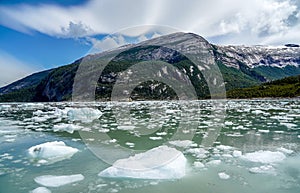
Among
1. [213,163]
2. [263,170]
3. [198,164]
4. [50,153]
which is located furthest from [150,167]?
[50,153]

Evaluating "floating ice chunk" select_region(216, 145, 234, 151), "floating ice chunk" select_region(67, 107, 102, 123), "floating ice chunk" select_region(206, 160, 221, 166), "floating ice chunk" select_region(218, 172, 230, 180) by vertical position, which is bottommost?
"floating ice chunk" select_region(218, 172, 230, 180)

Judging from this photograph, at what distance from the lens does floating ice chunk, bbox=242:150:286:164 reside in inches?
265

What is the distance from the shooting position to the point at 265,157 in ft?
22.7

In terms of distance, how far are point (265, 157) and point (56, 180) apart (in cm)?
541

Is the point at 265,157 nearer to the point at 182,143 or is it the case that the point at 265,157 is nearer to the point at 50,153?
the point at 182,143

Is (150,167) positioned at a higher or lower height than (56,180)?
higher

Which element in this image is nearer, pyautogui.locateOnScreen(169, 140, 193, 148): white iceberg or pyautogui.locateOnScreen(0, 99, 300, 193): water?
pyautogui.locateOnScreen(0, 99, 300, 193): water

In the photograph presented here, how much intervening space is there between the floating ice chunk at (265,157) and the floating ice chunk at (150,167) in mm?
2035

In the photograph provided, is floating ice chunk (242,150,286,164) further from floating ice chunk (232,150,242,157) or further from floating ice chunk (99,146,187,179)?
floating ice chunk (99,146,187,179)

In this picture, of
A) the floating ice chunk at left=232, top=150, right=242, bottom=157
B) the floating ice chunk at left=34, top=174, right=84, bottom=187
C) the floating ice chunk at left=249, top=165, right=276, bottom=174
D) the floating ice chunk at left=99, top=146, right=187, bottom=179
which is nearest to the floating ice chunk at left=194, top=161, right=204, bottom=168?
the floating ice chunk at left=99, top=146, right=187, bottom=179

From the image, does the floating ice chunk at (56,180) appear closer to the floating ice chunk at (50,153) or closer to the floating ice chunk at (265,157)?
the floating ice chunk at (50,153)

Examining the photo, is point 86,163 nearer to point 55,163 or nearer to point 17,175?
point 55,163

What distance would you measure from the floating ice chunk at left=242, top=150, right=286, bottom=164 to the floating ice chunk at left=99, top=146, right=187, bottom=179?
204 cm

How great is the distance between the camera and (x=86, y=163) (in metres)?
6.78
